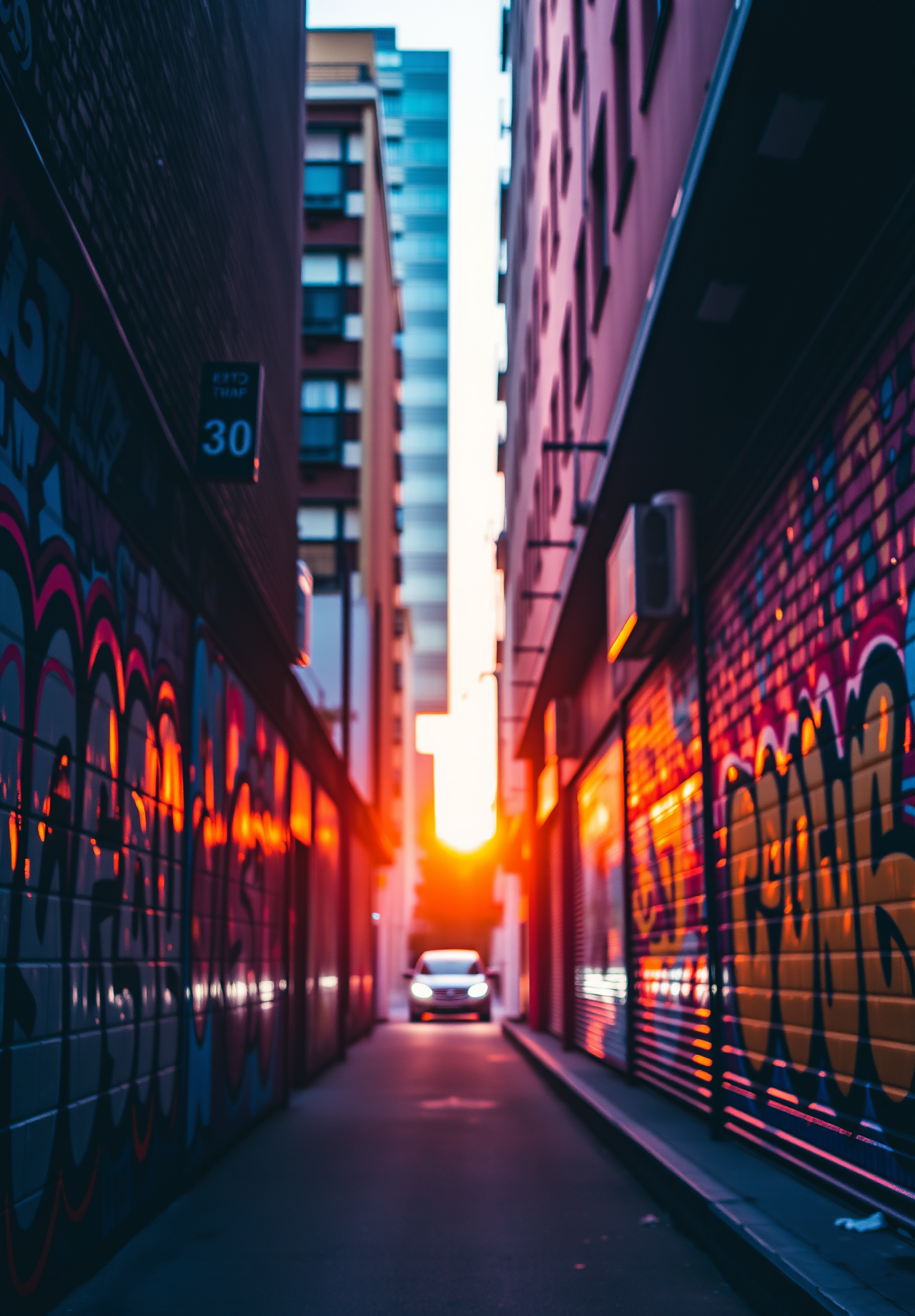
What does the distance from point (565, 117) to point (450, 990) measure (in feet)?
62.5

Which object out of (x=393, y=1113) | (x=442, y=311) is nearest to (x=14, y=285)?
(x=393, y=1113)

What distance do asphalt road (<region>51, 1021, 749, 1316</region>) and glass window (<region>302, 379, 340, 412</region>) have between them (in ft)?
84.0

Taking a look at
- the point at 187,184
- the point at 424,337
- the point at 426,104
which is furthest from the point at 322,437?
the point at 426,104

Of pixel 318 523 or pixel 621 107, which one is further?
pixel 318 523

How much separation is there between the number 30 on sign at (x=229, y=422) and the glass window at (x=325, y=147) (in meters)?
29.7

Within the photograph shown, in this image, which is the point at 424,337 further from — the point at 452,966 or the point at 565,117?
the point at 565,117

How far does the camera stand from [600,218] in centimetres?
1448

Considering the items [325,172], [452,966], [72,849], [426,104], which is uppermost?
[426,104]

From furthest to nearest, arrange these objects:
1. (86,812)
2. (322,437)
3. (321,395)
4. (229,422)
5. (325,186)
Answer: (325,186)
(321,395)
(322,437)
(229,422)
(86,812)

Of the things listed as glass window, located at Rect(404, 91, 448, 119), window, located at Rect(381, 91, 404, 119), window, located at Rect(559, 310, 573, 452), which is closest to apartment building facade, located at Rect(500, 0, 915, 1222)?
window, located at Rect(559, 310, 573, 452)

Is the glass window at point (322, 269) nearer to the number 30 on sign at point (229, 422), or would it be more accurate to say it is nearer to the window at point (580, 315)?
the window at point (580, 315)

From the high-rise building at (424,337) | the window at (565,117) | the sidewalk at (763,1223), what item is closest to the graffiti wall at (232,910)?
the sidewalk at (763,1223)

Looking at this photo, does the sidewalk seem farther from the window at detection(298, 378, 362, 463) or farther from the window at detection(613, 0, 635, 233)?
the window at detection(298, 378, 362, 463)

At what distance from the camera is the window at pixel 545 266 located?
20172 mm
